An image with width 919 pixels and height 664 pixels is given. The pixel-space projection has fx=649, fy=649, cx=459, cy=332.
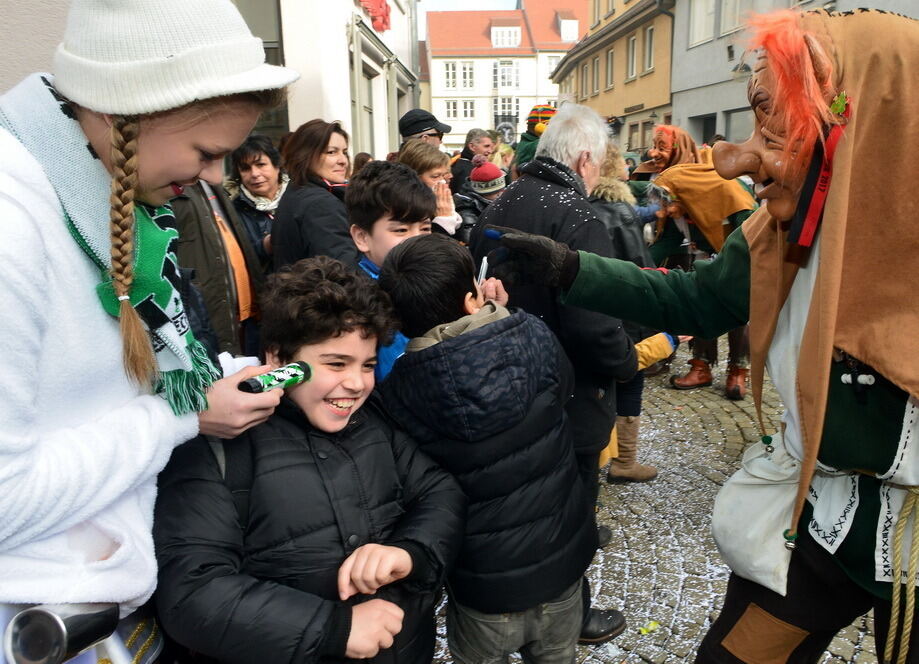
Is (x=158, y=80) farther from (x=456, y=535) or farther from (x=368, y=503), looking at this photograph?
(x=456, y=535)

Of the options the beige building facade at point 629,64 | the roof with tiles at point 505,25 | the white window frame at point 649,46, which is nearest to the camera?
the beige building facade at point 629,64

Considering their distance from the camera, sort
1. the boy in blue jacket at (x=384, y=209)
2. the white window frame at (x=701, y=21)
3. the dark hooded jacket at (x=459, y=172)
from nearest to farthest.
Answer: the boy in blue jacket at (x=384, y=209)
the dark hooded jacket at (x=459, y=172)
the white window frame at (x=701, y=21)

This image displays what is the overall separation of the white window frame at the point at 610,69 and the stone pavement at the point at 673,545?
76.0 feet

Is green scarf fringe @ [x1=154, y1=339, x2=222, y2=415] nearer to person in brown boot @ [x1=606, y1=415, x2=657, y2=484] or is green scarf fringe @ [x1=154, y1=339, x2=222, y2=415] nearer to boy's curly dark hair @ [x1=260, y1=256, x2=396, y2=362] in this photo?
boy's curly dark hair @ [x1=260, y1=256, x2=396, y2=362]

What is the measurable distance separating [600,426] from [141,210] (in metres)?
1.84

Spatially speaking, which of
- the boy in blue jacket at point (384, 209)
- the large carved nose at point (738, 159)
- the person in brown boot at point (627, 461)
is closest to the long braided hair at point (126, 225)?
the large carved nose at point (738, 159)

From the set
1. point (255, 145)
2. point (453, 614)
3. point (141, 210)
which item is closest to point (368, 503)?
point (453, 614)

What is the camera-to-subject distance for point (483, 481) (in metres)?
1.56

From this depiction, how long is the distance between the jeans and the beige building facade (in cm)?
1777

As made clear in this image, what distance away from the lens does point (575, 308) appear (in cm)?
230

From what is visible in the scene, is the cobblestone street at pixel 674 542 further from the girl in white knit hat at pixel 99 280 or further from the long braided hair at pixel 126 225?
the long braided hair at pixel 126 225

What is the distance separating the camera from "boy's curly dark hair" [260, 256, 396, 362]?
4.79 feet

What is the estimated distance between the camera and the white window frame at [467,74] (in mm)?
56406

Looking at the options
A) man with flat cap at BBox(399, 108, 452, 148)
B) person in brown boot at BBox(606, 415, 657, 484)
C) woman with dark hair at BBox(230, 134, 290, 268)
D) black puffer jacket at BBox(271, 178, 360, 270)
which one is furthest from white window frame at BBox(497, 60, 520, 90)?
black puffer jacket at BBox(271, 178, 360, 270)
